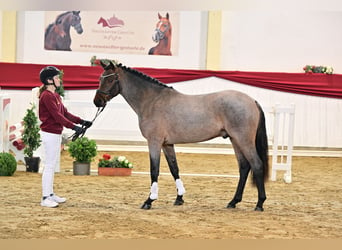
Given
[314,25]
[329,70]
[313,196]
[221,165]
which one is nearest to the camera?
[313,196]

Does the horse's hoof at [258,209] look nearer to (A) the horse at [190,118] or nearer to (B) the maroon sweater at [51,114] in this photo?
(A) the horse at [190,118]

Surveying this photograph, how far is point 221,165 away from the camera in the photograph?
29.7 ft

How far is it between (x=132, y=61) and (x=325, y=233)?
9.03 metres

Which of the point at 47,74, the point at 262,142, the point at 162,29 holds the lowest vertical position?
the point at 262,142

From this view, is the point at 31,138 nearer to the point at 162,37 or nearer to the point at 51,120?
the point at 51,120

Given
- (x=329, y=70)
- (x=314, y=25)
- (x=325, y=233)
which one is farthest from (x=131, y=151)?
(x=325, y=233)

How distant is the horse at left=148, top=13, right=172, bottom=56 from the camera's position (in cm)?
1280

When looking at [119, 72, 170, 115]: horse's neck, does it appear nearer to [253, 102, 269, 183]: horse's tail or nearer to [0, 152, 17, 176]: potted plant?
[253, 102, 269, 183]: horse's tail

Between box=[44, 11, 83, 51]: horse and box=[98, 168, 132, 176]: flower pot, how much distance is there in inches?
231

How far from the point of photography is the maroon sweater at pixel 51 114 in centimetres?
484

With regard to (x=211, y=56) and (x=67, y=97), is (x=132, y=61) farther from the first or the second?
(x=67, y=97)

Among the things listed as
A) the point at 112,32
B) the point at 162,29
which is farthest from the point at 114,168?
the point at 162,29

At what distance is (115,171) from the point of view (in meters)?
7.46

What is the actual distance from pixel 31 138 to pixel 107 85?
102 inches
